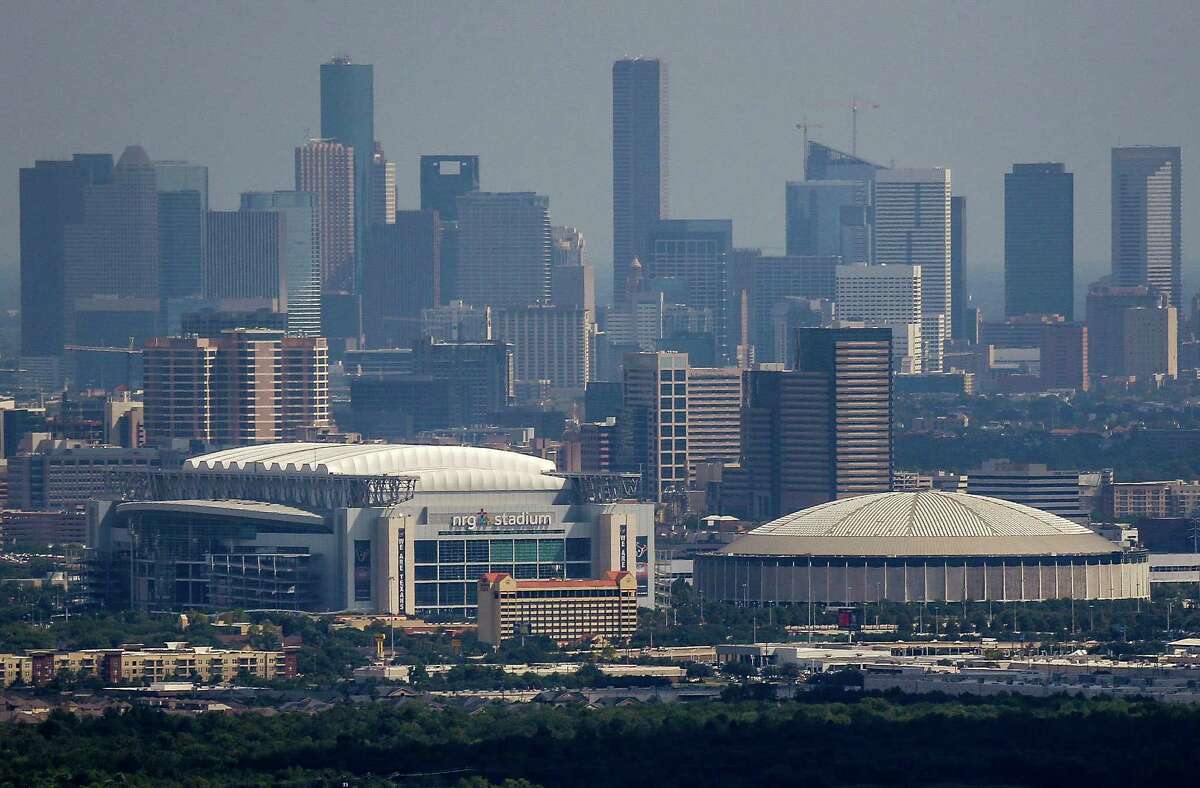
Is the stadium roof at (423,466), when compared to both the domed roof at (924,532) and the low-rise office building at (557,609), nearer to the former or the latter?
the low-rise office building at (557,609)

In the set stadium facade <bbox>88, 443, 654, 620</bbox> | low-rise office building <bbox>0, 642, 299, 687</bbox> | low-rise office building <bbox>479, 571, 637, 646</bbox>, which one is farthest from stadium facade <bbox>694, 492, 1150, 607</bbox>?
low-rise office building <bbox>0, 642, 299, 687</bbox>

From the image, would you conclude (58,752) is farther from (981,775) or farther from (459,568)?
(459,568)

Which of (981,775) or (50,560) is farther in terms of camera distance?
(50,560)

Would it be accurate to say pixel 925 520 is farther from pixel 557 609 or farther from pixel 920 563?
pixel 557 609

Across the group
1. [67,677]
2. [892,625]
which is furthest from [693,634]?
[67,677]

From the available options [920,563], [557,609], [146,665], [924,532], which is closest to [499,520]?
[557,609]

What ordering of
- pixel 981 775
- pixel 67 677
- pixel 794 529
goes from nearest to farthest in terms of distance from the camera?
pixel 981 775 → pixel 67 677 → pixel 794 529

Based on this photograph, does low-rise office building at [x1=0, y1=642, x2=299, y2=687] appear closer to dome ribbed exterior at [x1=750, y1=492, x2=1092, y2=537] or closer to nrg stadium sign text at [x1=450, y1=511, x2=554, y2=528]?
nrg stadium sign text at [x1=450, y1=511, x2=554, y2=528]
